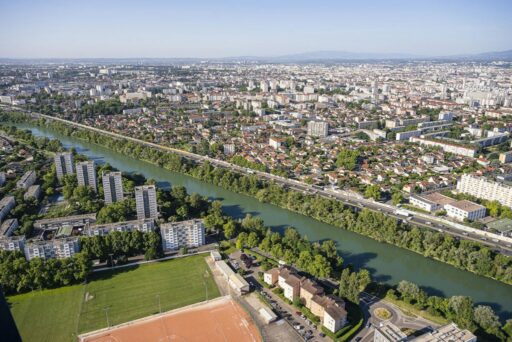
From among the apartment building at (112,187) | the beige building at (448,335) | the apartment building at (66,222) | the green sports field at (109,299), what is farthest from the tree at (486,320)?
the apartment building at (112,187)

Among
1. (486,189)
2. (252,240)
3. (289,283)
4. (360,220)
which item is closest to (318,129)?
(486,189)

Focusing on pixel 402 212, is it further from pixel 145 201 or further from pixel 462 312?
pixel 145 201

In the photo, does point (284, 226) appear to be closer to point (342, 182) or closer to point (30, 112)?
point (342, 182)

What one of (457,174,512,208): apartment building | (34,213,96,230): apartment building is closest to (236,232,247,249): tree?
(34,213,96,230): apartment building

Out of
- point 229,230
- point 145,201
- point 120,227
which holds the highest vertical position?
point 145,201

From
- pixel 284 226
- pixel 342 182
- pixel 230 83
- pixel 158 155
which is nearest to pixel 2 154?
pixel 158 155

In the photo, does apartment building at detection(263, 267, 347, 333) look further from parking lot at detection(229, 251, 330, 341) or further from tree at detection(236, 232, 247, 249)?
tree at detection(236, 232, 247, 249)
